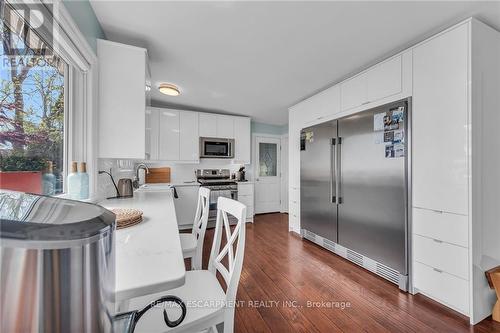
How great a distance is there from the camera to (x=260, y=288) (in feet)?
6.39

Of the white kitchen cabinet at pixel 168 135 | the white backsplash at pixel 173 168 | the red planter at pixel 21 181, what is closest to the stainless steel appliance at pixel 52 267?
the red planter at pixel 21 181

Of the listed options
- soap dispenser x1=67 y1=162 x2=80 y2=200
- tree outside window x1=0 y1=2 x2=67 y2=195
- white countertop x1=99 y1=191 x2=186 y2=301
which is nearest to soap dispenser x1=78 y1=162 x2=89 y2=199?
soap dispenser x1=67 y1=162 x2=80 y2=200

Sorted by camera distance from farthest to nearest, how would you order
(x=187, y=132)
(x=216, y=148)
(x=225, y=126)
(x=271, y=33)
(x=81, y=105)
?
(x=225, y=126) → (x=216, y=148) → (x=187, y=132) → (x=271, y=33) → (x=81, y=105)

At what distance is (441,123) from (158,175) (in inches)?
165

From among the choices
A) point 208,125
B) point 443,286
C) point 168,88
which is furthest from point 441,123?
point 208,125

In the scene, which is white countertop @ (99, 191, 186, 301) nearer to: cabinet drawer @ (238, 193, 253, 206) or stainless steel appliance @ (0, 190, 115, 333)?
stainless steel appliance @ (0, 190, 115, 333)

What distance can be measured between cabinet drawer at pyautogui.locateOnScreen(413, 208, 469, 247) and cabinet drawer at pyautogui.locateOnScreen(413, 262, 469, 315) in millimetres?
290

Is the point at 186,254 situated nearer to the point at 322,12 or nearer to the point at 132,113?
the point at 132,113

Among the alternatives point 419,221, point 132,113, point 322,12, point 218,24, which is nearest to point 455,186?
point 419,221

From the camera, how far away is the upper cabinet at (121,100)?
168cm

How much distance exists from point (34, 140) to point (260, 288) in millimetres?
2012

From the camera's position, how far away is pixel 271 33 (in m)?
1.77

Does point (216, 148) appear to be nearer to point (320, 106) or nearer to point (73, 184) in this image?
point (320, 106)

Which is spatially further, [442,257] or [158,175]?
[158,175]
